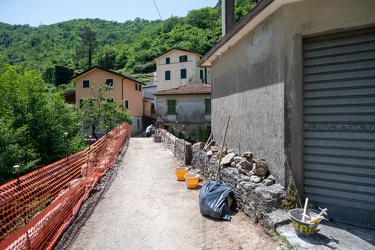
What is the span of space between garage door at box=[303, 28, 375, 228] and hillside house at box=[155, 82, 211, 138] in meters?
20.2

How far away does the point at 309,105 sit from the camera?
4.40 metres

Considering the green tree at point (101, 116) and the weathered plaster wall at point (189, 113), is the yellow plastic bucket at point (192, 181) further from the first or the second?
the weathered plaster wall at point (189, 113)

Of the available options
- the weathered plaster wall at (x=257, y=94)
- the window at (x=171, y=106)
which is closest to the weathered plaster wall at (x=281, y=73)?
the weathered plaster wall at (x=257, y=94)

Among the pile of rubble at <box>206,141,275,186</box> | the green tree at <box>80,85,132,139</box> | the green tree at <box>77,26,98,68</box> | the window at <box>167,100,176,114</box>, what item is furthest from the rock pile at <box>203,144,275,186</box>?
the green tree at <box>77,26,98,68</box>

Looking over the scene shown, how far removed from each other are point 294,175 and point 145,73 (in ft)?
206

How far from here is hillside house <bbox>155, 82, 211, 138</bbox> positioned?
24891 millimetres

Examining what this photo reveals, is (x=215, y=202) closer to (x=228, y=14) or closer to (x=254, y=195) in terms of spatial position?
(x=254, y=195)

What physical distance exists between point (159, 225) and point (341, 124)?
158 inches

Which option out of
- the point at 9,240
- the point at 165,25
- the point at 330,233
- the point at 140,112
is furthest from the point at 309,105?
the point at 165,25

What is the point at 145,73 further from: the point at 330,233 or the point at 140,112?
the point at 330,233

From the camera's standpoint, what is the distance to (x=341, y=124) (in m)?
4.12

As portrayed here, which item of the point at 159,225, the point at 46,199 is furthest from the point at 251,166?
the point at 46,199

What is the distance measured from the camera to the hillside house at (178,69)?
36125 millimetres

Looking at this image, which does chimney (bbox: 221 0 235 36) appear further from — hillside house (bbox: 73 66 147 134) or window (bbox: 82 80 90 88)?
window (bbox: 82 80 90 88)
